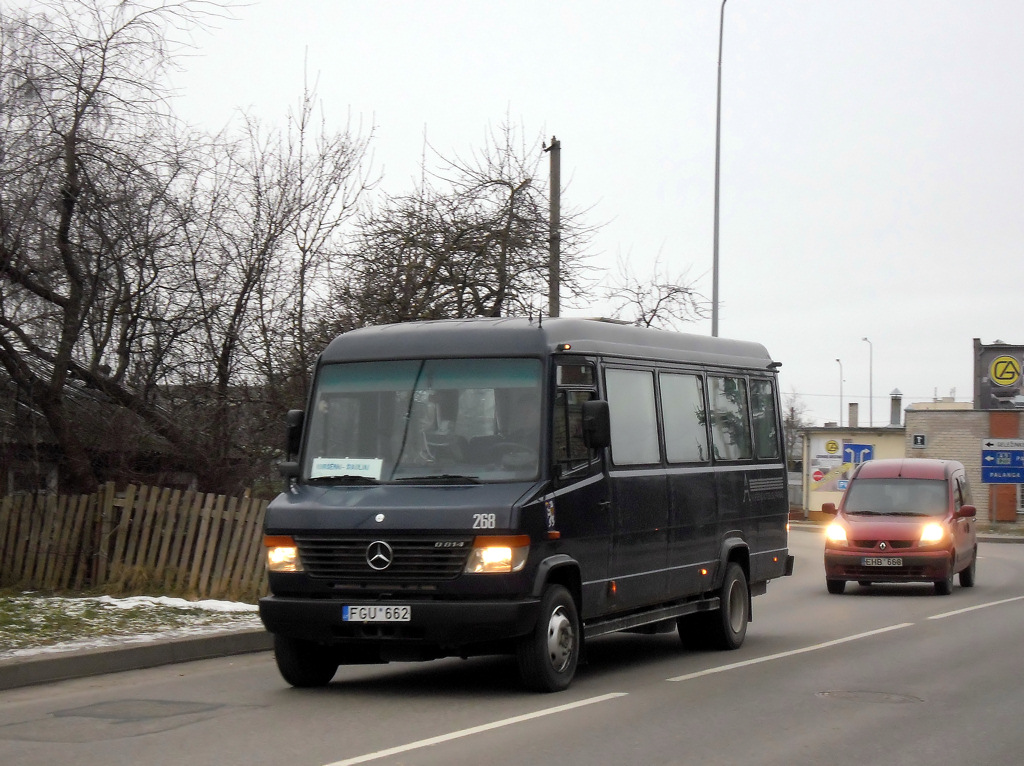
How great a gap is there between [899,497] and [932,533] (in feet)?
4.06

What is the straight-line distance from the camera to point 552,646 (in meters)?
10.0

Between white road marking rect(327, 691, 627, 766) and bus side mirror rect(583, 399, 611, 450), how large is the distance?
1.85 metres

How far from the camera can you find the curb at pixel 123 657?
10508 mm

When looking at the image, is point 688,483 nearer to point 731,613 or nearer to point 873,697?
point 731,613

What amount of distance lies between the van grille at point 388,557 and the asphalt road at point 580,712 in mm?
874

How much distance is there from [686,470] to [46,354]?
26.0ft

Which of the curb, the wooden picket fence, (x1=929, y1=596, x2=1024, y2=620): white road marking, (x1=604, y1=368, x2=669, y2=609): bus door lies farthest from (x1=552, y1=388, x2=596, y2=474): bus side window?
(x1=929, y1=596, x2=1024, y2=620): white road marking

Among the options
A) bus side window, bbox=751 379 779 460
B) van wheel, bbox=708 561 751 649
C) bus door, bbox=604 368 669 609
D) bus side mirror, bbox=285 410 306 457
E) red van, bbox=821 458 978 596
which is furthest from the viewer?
red van, bbox=821 458 978 596

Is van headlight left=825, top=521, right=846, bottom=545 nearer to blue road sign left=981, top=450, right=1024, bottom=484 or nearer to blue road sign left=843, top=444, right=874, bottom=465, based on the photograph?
blue road sign left=981, top=450, right=1024, bottom=484

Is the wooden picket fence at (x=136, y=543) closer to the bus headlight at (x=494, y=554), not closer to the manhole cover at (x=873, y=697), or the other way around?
the bus headlight at (x=494, y=554)

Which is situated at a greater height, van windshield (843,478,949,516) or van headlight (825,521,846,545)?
van windshield (843,478,949,516)

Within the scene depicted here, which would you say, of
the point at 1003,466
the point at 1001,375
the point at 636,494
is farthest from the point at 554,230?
the point at 1001,375

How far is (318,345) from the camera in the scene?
A: 1858 cm

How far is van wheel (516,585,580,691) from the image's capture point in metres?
9.82
